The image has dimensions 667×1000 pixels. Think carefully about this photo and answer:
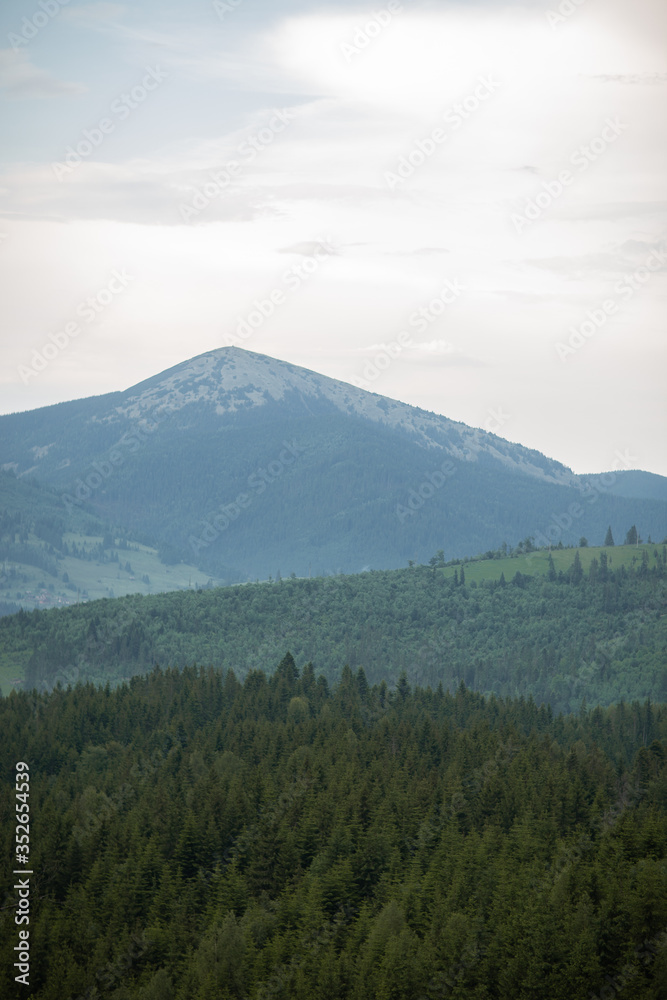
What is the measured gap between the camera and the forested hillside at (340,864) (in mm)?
83250

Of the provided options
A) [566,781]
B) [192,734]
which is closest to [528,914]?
[566,781]

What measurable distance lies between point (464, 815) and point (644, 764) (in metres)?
25.2

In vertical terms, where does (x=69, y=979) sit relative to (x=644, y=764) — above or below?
below

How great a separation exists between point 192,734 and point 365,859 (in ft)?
209

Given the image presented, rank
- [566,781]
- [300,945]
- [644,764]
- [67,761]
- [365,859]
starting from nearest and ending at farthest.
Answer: [300,945] → [365,859] → [566,781] → [644,764] → [67,761]

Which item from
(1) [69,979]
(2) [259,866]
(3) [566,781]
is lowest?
(1) [69,979]

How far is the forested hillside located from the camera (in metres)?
83.2

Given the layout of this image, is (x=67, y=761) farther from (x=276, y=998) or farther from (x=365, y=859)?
(x=276, y=998)

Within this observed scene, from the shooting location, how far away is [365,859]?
346 ft

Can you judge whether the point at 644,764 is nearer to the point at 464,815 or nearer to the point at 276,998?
the point at 464,815

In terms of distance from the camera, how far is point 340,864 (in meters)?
104

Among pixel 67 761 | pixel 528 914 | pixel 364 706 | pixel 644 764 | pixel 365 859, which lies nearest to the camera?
pixel 528 914

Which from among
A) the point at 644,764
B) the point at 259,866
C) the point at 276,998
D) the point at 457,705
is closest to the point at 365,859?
the point at 259,866

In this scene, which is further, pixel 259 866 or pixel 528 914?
pixel 259 866
